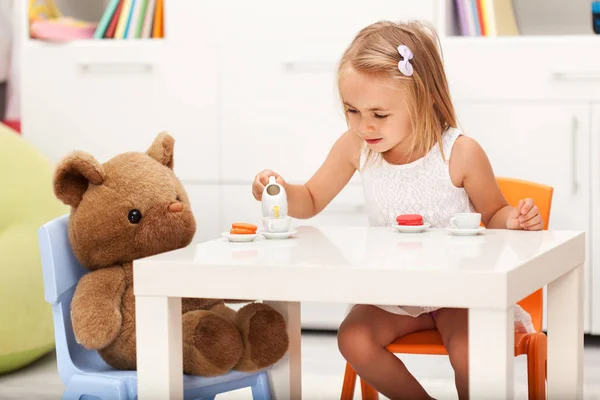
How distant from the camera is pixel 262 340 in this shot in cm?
154

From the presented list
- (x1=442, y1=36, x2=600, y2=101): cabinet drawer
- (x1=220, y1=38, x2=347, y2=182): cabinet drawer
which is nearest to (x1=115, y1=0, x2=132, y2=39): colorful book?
(x1=220, y1=38, x2=347, y2=182): cabinet drawer

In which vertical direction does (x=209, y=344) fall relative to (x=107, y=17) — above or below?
below

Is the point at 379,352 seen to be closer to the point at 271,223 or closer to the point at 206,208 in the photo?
the point at 271,223

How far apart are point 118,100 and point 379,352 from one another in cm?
157

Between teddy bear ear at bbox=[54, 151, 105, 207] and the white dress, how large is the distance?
0.53 m

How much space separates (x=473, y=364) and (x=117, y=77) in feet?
6.45

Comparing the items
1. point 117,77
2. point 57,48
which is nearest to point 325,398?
point 117,77

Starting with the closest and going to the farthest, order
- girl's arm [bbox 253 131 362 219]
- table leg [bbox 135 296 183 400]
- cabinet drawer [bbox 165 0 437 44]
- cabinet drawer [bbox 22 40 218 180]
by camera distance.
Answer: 1. table leg [bbox 135 296 183 400]
2. girl's arm [bbox 253 131 362 219]
3. cabinet drawer [bbox 165 0 437 44]
4. cabinet drawer [bbox 22 40 218 180]

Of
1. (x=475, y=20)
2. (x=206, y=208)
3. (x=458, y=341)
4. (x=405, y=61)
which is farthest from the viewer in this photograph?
(x=206, y=208)

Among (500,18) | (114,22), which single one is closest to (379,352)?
(500,18)

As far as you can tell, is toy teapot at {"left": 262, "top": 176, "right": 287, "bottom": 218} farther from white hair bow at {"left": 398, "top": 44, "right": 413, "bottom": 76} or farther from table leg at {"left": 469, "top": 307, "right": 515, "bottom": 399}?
table leg at {"left": 469, "top": 307, "right": 515, "bottom": 399}

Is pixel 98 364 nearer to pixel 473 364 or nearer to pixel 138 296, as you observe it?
pixel 138 296

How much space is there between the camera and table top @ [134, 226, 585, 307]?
111 centimetres

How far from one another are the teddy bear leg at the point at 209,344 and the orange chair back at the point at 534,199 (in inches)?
22.2
